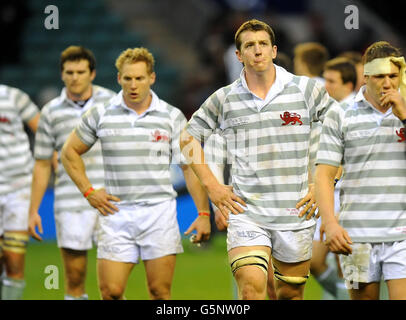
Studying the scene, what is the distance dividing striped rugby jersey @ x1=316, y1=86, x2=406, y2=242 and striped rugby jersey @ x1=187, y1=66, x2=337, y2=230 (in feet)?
0.64

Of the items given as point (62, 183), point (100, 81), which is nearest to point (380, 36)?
point (100, 81)

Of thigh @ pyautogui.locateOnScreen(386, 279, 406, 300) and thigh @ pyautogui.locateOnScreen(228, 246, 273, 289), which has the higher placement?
thigh @ pyautogui.locateOnScreen(228, 246, 273, 289)

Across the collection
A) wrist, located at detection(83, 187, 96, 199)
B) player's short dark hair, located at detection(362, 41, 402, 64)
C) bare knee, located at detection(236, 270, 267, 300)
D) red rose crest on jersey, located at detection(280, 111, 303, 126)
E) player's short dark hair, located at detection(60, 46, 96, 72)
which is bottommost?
bare knee, located at detection(236, 270, 267, 300)

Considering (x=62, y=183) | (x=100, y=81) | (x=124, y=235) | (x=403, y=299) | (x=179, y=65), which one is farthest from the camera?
(x=179, y=65)

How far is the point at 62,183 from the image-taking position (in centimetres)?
872

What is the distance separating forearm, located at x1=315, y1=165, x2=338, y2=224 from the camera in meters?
6.45

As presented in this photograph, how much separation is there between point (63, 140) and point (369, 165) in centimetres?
316

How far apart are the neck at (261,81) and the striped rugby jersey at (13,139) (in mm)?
3294

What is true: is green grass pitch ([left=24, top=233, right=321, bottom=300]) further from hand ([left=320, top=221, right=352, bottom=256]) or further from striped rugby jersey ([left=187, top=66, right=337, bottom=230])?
hand ([left=320, top=221, right=352, bottom=256])

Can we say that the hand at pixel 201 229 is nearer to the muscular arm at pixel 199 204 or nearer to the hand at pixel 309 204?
the muscular arm at pixel 199 204

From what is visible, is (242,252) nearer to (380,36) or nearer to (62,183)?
(62,183)

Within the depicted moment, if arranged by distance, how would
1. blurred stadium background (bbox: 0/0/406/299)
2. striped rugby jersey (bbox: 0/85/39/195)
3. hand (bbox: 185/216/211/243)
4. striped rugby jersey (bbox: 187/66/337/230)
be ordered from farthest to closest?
blurred stadium background (bbox: 0/0/406/299), striped rugby jersey (bbox: 0/85/39/195), hand (bbox: 185/216/211/243), striped rugby jersey (bbox: 187/66/337/230)

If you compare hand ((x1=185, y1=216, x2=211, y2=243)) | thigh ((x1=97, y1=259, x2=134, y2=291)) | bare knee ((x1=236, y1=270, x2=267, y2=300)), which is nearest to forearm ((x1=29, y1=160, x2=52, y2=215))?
thigh ((x1=97, y1=259, x2=134, y2=291))
